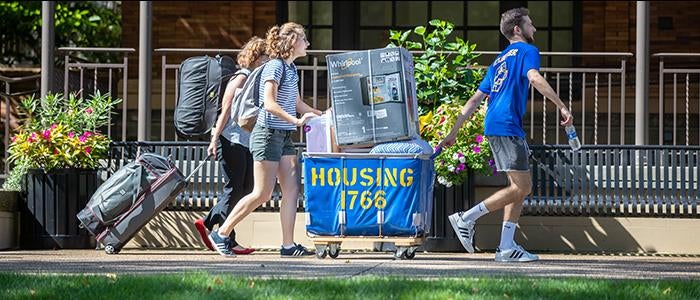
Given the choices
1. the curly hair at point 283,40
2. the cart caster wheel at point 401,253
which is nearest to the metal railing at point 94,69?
the curly hair at point 283,40

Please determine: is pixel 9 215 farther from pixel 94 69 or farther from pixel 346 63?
pixel 346 63

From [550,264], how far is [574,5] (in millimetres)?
7702

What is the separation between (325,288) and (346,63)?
306 centimetres

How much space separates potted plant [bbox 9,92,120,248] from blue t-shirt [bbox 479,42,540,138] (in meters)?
3.41

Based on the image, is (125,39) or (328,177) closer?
(328,177)

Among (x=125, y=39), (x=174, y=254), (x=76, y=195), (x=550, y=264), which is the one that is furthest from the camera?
(x=125, y=39)

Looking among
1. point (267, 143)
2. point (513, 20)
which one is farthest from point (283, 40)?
point (513, 20)

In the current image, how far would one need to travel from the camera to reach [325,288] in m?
6.40

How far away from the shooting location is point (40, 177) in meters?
10.8

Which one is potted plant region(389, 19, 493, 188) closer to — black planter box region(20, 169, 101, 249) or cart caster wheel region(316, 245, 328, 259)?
cart caster wheel region(316, 245, 328, 259)

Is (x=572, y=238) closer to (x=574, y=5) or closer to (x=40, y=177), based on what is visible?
(x=40, y=177)

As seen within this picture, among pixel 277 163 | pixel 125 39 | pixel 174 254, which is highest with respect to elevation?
pixel 125 39

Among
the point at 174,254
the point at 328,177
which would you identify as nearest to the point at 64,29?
the point at 174,254

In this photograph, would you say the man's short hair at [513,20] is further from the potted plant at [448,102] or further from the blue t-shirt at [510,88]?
the potted plant at [448,102]
